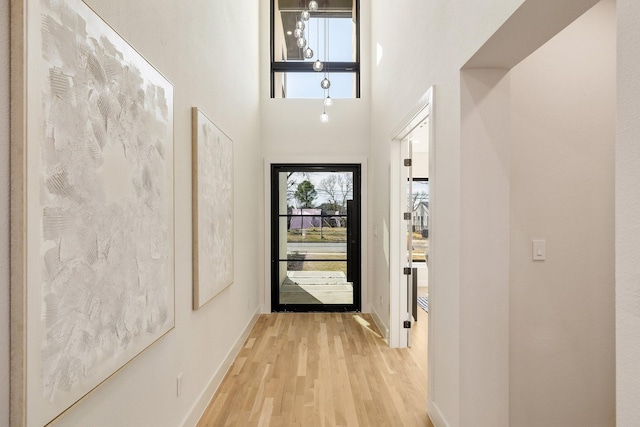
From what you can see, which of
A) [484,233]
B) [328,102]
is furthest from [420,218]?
[484,233]

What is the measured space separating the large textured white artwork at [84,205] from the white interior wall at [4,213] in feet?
0.14

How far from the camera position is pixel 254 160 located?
4.30 meters

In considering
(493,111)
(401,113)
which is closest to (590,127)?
(493,111)

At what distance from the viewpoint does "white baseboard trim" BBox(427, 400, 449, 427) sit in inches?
79.2

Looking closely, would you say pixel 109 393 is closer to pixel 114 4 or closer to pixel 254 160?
pixel 114 4

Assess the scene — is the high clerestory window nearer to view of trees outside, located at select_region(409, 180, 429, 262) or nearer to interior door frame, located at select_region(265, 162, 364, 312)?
interior door frame, located at select_region(265, 162, 364, 312)

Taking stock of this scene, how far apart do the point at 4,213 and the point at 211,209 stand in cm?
157

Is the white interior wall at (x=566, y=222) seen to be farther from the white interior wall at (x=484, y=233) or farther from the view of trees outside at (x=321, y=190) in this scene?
the view of trees outside at (x=321, y=190)

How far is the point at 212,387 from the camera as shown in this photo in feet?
8.11

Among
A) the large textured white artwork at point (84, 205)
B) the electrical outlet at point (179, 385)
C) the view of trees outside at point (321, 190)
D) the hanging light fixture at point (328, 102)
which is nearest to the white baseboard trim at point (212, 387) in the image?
the electrical outlet at point (179, 385)

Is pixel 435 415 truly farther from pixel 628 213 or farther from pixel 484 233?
pixel 628 213

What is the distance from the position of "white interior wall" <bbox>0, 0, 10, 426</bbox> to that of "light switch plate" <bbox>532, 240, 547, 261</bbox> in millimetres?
2307

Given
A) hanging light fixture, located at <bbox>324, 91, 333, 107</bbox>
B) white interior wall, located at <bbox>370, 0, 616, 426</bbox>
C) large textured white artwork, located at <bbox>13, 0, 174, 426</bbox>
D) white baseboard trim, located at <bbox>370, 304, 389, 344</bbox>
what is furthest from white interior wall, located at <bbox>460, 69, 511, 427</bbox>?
hanging light fixture, located at <bbox>324, 91, 333, 107</bbox>

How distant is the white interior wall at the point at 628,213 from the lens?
82cm
